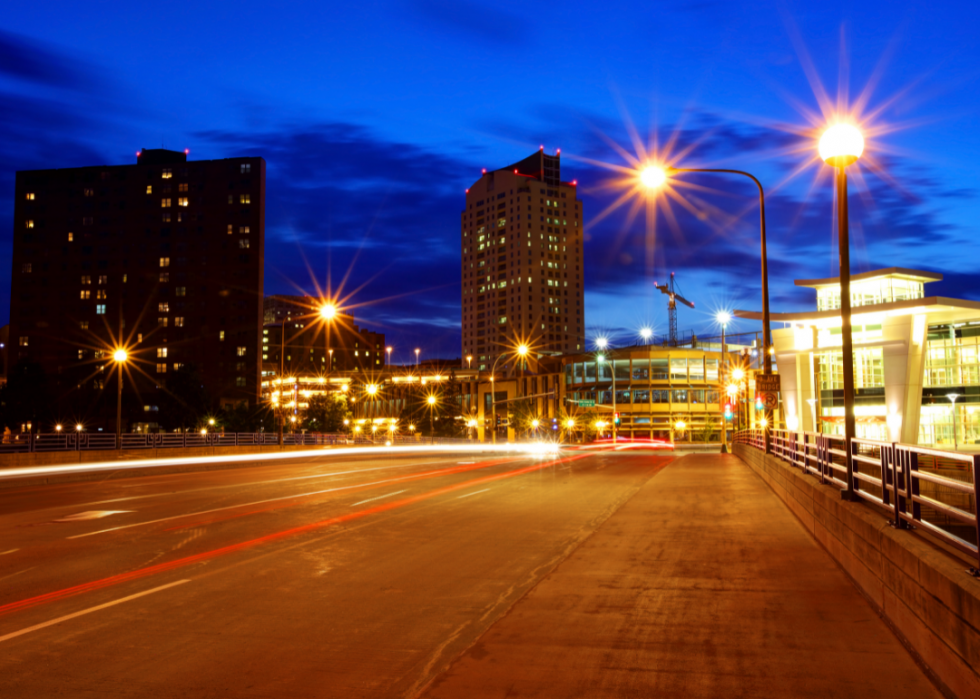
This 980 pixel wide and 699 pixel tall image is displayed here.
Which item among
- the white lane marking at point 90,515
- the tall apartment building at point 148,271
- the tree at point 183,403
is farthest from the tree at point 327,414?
the white lane marking at point 90,515

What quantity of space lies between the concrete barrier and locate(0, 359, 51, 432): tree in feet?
324

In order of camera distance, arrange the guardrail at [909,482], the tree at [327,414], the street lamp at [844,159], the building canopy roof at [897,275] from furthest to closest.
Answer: the tree at [327,414], the building canopy roof at [897,275], the street lamp at [844,159], the guardrail at [909,482]

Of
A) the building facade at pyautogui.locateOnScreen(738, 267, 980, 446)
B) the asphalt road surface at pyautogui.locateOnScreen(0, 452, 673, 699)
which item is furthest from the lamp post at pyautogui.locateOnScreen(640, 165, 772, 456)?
the building facade at pyautogui.locateOnScreen(738, 267, 980, 446)

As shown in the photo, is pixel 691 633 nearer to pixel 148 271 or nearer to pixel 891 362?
pixel 891 362

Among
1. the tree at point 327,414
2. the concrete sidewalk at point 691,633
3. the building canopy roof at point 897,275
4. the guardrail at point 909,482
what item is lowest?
the concrete sidewalk at point 691,633

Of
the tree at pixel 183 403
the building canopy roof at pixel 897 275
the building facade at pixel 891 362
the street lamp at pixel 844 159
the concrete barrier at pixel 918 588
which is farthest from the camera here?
the tree at pixel 183 403

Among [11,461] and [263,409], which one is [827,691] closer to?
[11,461]

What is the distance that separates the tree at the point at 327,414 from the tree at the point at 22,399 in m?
32.6

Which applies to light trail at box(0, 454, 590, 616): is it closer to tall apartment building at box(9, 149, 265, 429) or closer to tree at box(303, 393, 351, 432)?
tree at box(303, 393, 351, 432)

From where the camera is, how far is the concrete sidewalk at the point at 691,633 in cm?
604

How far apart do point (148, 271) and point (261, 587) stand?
131m

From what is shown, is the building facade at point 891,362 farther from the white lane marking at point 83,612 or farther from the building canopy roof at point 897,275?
the white lane marking at point 83,612

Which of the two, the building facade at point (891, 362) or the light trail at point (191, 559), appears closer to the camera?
the light trail at point (191, 559)

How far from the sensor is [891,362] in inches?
2327
